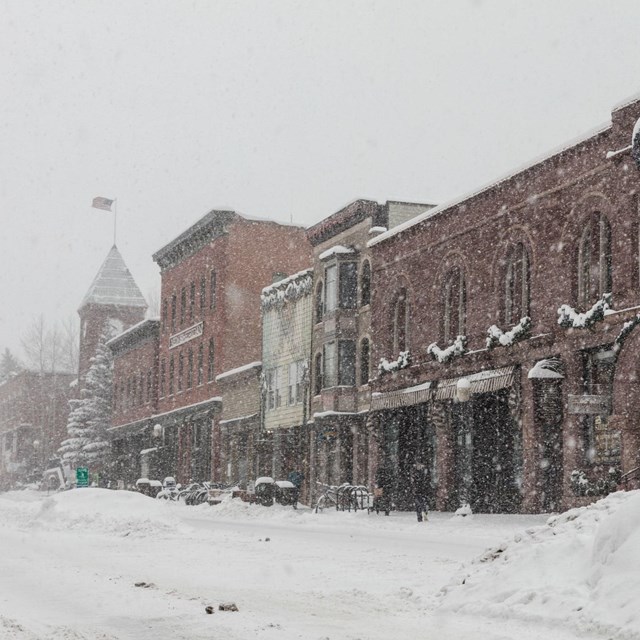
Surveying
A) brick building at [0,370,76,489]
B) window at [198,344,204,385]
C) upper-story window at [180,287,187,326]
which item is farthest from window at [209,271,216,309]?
brick building at [0,370,76,489]

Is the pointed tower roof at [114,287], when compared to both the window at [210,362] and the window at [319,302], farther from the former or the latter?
the window at [319,302]

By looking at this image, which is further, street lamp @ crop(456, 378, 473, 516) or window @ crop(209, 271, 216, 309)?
window @ crop(209, 271, 216, 309)

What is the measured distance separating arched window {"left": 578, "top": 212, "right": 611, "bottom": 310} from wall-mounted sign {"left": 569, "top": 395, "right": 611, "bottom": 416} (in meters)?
2.69

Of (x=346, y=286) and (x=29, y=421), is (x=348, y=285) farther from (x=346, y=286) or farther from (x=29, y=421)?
(x=29, y=421)

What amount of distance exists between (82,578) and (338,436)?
29820 millimetres

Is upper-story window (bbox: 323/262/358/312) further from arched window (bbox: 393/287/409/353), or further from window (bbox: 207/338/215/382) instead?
window (bbox: 207/338/215/382)

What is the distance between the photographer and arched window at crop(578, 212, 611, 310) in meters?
28.4

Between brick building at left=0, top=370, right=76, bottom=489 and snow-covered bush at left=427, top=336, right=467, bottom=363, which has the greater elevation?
brick building at left=0, top=370, right=76, bottom=489

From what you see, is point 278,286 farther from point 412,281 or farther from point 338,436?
point 412,281

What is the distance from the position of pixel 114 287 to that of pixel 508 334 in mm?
62858

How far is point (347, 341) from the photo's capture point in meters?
43.6

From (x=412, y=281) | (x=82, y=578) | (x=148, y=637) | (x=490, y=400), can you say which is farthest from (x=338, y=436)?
(x=148, y=637)

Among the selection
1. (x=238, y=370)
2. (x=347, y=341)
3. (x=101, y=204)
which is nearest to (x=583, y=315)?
(x=347, y=341)

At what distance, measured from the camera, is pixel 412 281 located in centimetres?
3844
